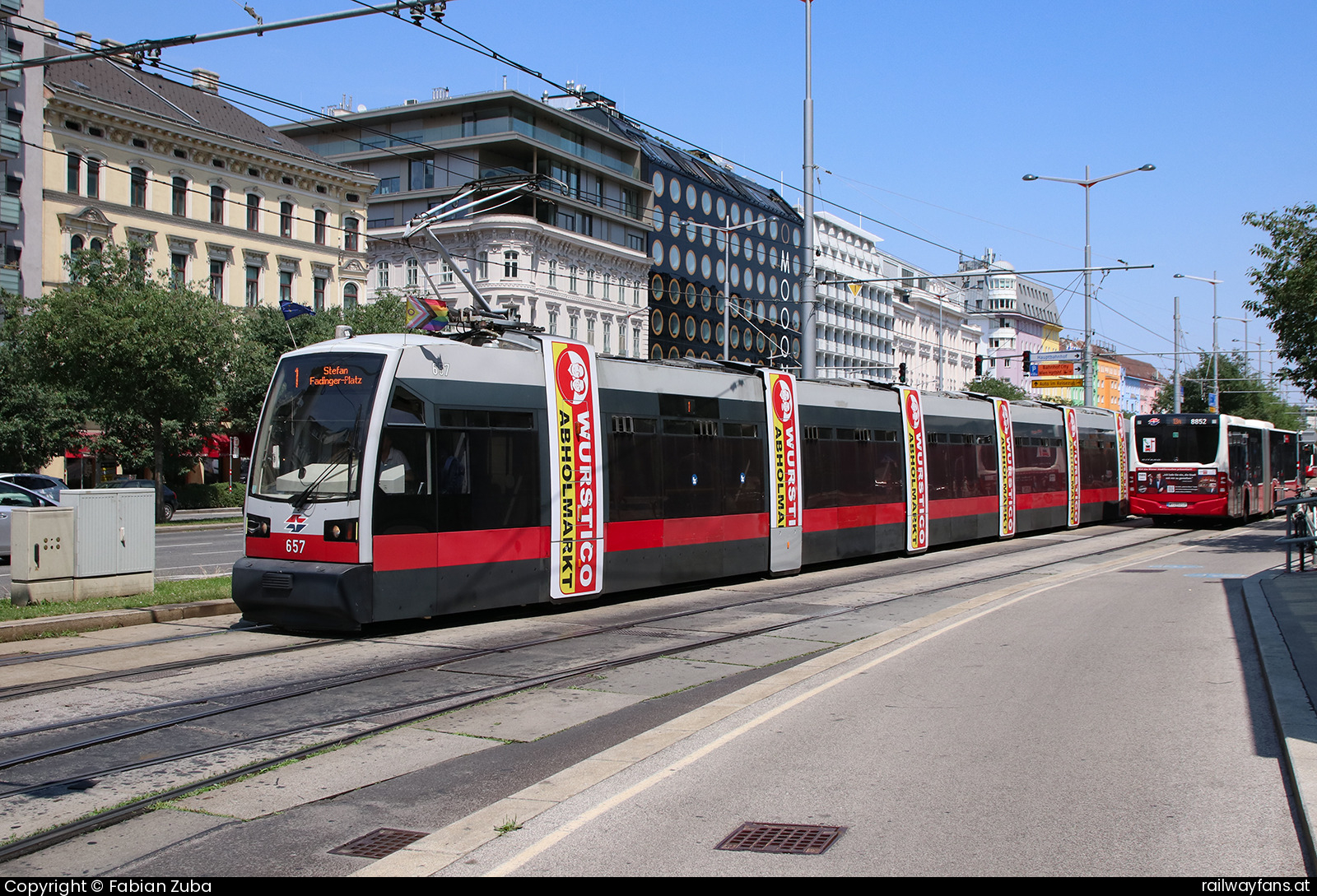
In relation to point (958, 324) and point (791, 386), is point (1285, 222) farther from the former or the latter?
point (958, 324)

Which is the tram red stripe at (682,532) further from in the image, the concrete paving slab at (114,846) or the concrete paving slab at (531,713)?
the concrete paving slab at (114,846)

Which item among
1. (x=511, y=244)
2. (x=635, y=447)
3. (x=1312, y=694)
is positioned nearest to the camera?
(x=1312, y=694)

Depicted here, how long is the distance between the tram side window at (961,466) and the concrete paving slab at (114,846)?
19.4 m

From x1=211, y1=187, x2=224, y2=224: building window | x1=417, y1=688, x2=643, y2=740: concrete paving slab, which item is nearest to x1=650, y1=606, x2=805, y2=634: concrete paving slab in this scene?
x1=417, y1=688, x2=643, y2=740: concrete paving slab

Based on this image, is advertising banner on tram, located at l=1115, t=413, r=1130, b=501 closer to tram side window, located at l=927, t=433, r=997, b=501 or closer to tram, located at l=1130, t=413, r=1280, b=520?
tram, located at l=1130, t=413, r=1280, b=520

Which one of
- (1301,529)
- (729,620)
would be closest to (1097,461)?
(1301,529)

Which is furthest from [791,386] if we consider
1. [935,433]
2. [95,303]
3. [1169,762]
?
[95,303]

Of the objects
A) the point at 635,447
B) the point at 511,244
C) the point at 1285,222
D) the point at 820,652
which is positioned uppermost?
the point at 511,244

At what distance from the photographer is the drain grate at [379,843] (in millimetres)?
5055

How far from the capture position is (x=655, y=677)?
31.0 ft

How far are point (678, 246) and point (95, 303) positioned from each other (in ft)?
160

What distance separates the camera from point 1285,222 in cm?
2400

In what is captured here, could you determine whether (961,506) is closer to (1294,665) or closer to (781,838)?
(1294,665)

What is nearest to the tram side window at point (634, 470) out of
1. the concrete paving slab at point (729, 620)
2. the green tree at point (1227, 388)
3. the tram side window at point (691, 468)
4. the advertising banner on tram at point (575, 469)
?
the tram side window at point (691, 468)
